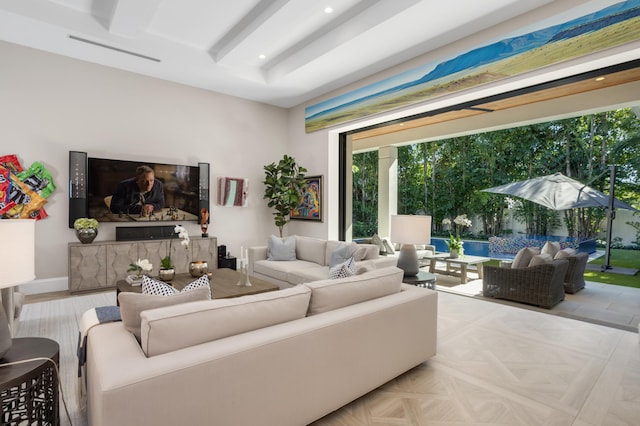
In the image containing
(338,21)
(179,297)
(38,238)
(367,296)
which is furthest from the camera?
(38,238)

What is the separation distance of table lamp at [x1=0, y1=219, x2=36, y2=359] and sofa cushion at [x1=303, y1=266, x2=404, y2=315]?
1.44m

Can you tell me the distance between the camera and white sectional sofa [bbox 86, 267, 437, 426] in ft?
4.51

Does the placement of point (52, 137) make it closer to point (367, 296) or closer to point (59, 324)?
point (59, 324)

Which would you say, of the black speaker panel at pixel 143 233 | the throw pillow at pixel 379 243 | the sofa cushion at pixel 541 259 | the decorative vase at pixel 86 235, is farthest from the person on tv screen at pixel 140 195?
the sofa cushion at pixel 541 259

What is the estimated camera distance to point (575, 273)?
4125mm

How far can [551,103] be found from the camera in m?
4.29

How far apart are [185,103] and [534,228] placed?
5.76 m

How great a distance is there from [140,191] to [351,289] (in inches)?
179

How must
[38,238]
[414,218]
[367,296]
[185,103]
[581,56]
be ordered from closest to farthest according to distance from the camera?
[367,296] → [581,56] → [414,218] → [38,238] → [185,103]

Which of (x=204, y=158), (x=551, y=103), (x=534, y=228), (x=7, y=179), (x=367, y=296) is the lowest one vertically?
(x=367, y=296)

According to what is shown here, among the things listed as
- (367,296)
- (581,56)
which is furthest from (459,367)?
(581,56)

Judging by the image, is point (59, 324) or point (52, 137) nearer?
point (59, 324)

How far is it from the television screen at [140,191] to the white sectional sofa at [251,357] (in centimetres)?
404

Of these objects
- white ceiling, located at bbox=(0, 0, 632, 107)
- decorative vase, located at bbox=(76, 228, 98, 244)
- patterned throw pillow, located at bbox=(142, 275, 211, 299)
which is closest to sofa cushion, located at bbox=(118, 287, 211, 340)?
patterned throw pillow, located at bbox=(142, 275, 211, 299)
